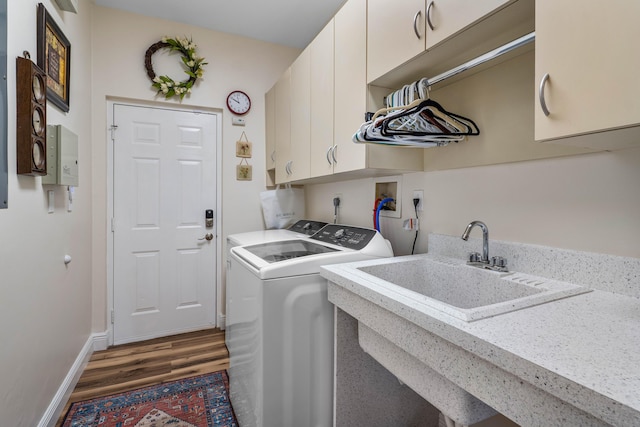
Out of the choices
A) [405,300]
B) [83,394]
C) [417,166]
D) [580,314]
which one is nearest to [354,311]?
[405,300]

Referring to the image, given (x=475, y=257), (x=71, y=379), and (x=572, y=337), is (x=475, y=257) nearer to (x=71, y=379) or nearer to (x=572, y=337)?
(x=572, y=337)

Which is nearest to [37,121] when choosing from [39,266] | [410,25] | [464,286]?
[39,266]

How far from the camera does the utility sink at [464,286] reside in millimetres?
819

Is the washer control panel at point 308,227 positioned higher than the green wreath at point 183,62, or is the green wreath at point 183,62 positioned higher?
the green wreath at point 183,62

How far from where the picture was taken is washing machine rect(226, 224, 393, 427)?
1.30 metres

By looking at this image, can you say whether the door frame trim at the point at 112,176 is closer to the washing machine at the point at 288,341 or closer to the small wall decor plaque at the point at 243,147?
the small wall decor plaque at the point at 243,147

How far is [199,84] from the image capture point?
9.09 feet

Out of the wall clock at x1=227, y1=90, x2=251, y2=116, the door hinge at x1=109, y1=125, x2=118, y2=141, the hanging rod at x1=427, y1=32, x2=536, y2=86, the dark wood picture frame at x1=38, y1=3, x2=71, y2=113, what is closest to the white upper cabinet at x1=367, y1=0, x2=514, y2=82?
the hanging rod at x1=427, y1=32, x2=536, y2=86

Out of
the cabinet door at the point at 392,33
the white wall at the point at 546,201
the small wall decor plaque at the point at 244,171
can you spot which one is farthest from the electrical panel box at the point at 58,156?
the white wall at the point at 546,201

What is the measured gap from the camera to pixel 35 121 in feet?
4.46

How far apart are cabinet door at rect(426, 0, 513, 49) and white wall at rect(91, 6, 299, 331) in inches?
84.1

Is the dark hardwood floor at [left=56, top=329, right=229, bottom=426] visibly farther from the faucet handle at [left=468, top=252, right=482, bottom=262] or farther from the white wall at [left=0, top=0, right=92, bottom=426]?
the faucet handle at [left=468, top=252, right=482, bottom=262]

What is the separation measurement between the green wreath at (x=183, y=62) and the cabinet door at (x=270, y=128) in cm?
63

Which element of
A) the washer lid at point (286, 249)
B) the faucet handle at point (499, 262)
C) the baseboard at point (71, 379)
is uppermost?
the faucet handle at point (499, 262)
